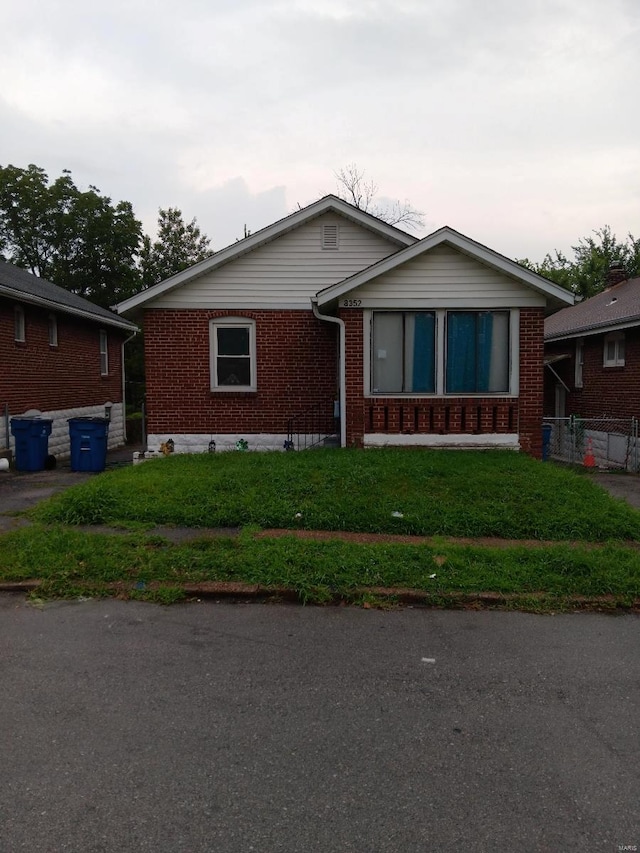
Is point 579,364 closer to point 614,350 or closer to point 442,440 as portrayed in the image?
point 614,350

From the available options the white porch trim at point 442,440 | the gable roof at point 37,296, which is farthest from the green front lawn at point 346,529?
the gable roof at point 37,296

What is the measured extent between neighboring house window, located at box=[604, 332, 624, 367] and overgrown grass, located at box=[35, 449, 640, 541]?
26.3 feet

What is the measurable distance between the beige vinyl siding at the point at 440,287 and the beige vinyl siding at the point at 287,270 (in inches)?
80.9

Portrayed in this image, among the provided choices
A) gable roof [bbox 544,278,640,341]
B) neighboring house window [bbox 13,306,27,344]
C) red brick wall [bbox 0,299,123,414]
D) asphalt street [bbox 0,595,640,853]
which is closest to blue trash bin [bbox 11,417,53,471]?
red brick wall [bbox 0,299,123,414]

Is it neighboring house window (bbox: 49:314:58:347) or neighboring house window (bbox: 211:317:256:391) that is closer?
neighboring house window (bbox: 211:317:256:391)

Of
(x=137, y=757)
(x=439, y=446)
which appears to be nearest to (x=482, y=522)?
(x=439, y=446)

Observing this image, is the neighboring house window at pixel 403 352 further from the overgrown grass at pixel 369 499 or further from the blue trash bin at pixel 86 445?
the blue trash bin at pixel 86 445

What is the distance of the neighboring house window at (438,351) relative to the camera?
455 inches

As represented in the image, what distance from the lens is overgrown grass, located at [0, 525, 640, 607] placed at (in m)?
5.57

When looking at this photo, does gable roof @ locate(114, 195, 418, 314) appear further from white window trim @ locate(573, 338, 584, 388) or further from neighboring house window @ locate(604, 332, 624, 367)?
white window trim @ locate(573, 338, 584, 388)

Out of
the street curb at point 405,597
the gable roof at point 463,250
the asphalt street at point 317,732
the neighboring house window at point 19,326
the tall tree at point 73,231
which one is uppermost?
the tall tree at point 73,231

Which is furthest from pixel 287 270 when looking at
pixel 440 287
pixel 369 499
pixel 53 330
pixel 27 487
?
pixel 53 330

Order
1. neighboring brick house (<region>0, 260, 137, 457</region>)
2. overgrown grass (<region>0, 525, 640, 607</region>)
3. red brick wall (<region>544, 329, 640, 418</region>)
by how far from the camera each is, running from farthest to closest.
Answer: red brick wall (<region>544, 329, 640, 418</region>) → neighboring brick house (<region>0, 260, 137, 457</region>) → overgrown grass (<region>0, 525, 640, 607</region>)

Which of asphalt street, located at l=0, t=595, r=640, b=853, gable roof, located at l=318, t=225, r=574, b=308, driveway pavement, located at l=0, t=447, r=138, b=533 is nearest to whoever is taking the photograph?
asphalt street, located at l=0, t=595, r=640, b=853
